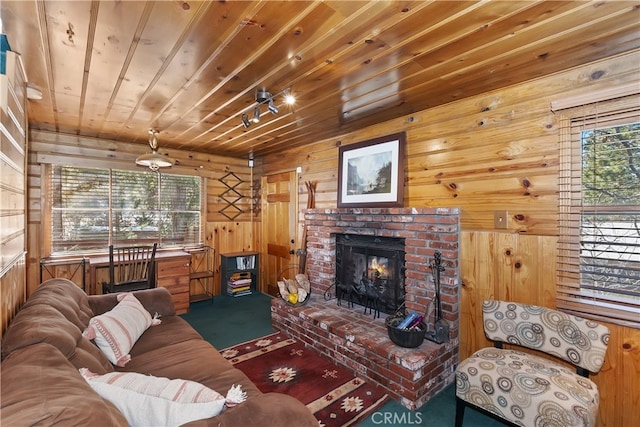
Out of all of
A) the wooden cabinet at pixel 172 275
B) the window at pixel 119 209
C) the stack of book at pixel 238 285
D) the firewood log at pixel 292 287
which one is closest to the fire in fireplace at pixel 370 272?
the firewood log at pixel 292 287

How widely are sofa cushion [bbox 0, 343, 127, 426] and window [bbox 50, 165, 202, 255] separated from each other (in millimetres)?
3431

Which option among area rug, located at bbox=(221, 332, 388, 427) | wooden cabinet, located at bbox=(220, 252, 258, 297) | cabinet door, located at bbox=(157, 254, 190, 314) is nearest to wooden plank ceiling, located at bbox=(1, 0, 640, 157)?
cabinet door, located at bbox=(157, 254, 190, 314)

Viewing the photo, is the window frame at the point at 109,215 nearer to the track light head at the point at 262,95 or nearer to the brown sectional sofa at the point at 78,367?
the brown sectional sofa at the point at 78,367

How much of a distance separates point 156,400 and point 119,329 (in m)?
1.13

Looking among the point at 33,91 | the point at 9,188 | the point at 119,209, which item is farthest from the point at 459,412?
the point at 119,209

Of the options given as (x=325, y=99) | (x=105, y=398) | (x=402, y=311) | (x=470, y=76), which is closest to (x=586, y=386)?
(x=402, y=311)

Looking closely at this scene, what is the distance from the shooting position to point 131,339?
1977mm

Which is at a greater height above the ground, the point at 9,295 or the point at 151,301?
the point at 9,295

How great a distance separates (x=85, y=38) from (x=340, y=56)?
146 centimetres

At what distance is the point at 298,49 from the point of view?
1749 mm

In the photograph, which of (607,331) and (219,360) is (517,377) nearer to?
(607,331)

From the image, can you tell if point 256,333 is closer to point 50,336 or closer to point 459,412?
point 459,412

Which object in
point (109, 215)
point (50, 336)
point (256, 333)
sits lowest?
point (256, 333)

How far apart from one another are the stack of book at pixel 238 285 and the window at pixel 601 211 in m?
4.11
